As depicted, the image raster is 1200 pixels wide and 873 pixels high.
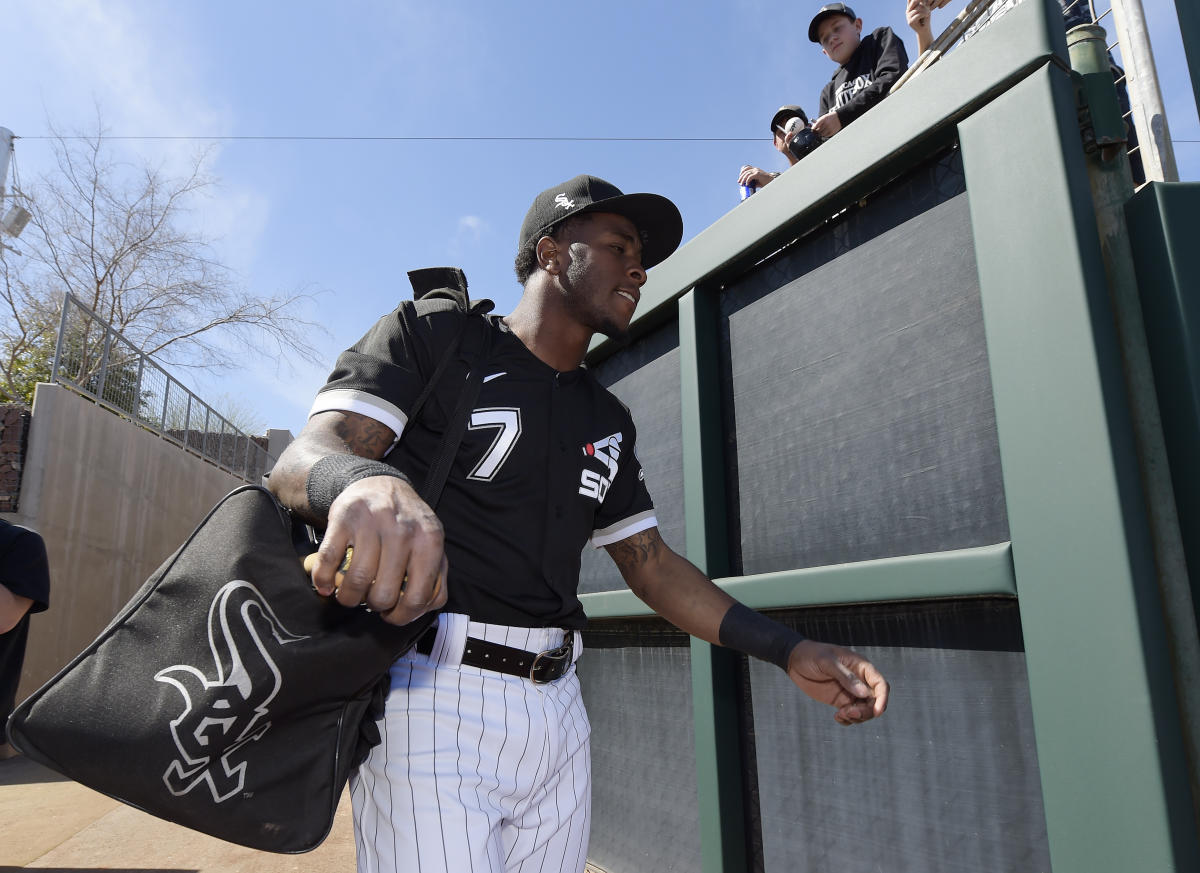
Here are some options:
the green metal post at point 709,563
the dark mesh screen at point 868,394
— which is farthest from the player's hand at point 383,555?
the green metal post at point 709,563

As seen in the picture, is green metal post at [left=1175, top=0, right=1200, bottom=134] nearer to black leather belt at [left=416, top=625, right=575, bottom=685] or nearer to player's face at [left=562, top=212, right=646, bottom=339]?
player's face at [left=562, top=212, right=646, bottom=339]

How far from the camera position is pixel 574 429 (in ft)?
6.80

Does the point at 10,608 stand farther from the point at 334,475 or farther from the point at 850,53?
the point at 850,53

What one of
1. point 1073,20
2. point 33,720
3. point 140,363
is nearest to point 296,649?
point 33,720

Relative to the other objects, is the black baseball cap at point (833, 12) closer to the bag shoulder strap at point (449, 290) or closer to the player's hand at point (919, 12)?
the player's hand at point (919, 12)

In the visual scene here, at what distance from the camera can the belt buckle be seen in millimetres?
1803

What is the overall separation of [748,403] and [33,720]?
2.24m

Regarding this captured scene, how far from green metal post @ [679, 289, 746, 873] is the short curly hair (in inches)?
33.7

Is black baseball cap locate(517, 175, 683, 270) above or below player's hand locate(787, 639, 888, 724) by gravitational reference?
above

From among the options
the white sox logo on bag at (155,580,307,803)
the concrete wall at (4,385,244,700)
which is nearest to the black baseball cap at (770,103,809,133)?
the white sox logo on bag at (155,580,307,803)

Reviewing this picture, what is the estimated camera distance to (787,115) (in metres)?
3.60

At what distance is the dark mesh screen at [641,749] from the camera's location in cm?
293

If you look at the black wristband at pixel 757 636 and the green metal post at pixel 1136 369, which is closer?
the green metal post at pixel 1136 369

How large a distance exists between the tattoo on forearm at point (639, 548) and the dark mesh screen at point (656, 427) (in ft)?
2.61
